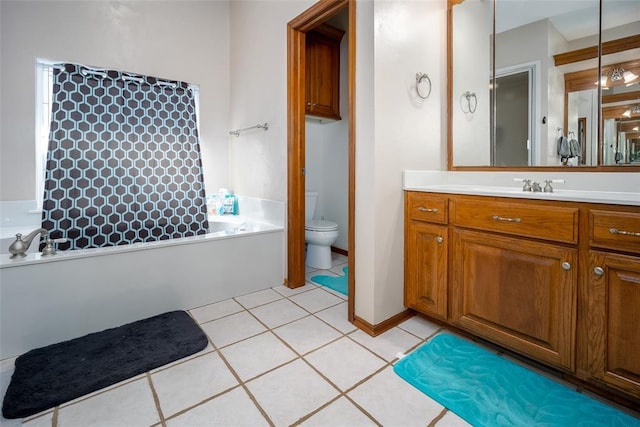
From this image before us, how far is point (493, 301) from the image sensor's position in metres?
1.60

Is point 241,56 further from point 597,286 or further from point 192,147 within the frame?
point 597,286

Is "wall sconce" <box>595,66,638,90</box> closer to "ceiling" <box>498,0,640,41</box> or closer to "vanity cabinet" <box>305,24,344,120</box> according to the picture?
"ceiling" <box>498,0,640,41</box>

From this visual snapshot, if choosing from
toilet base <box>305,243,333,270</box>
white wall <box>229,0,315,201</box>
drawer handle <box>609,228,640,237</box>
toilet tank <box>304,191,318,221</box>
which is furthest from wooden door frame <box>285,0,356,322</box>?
drawer handle <box>609,228,640,237</box>

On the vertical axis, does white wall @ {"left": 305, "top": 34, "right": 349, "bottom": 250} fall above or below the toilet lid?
above

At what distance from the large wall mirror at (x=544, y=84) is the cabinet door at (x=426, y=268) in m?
0.62

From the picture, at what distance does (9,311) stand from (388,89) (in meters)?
2.40

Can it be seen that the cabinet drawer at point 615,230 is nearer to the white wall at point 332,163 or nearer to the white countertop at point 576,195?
the white countertop at point 576,195

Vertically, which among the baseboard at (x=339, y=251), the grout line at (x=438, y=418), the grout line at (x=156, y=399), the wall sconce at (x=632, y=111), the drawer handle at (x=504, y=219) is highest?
the wall sconce at (x=632, y=111)

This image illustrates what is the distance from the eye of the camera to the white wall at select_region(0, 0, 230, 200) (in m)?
2.40

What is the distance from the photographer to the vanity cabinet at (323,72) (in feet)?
10.0

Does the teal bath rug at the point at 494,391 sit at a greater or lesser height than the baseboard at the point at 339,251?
lesser

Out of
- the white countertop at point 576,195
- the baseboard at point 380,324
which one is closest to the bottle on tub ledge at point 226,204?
the baseboard at point 380,324

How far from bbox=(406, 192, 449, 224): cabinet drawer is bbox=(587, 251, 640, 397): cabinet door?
2.24 ft

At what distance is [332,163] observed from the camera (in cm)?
372
